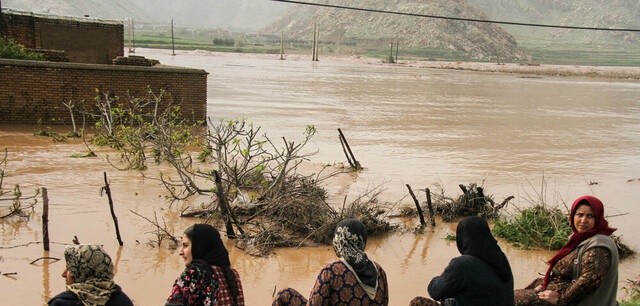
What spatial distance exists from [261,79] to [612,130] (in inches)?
908

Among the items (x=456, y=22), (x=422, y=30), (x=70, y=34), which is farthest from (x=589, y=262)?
(x=456, y=22)

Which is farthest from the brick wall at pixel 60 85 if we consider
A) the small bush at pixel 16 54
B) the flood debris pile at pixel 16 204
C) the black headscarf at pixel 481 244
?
the black headscarf at pixel 481 244

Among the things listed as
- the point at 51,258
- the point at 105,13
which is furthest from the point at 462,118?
the point at 105,13

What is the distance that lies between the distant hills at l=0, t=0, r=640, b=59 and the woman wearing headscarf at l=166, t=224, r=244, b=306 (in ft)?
281

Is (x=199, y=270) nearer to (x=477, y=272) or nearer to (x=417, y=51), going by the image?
→ (x=477, y=272)

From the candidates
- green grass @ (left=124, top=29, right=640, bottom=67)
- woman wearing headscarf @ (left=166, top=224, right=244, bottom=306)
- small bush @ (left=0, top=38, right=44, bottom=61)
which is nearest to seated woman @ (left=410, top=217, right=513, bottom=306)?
woman wearing headscarf @ (left=166, top=224, right=244, bottom=306)

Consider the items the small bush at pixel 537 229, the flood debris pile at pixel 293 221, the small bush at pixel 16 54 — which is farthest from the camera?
the small bush at pixel 16 54

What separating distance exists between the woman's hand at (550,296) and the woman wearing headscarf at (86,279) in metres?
3.39

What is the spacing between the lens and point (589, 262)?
17.8ft

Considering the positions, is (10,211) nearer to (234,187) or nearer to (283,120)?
(234,187)

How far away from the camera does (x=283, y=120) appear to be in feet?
74.6

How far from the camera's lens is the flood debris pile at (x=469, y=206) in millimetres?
11078

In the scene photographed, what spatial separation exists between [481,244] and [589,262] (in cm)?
110

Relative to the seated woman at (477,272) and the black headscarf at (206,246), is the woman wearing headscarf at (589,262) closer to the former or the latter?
the seated woman at (477,272)
